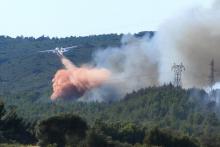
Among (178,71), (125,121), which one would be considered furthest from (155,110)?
(125,121)

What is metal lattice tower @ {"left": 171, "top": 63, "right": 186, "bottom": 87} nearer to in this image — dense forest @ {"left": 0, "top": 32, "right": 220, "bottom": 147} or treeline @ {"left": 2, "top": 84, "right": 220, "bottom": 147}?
dense forest @ {"left": 0, "top": 32, "right": 220, "bottom": 147}

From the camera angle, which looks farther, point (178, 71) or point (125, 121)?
point (178, 71)

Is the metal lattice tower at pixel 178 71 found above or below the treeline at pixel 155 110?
above

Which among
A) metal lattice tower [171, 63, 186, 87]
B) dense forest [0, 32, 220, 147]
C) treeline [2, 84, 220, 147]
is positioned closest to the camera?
dense forest [0, 32, 220, 147]

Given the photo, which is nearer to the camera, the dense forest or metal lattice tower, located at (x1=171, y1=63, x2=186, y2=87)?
the dense forest

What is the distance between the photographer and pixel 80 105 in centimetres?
18962

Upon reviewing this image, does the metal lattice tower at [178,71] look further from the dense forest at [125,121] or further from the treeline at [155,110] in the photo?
the treeline at [155,110]

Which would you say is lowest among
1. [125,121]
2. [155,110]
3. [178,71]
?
[125,121]

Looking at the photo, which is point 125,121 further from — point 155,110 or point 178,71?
point 178,71

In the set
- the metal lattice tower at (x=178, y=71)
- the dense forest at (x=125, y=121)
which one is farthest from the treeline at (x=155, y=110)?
the metal lattice tower at (x=178, y=71)

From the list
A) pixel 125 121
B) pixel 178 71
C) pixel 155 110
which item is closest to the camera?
pixel 125 121

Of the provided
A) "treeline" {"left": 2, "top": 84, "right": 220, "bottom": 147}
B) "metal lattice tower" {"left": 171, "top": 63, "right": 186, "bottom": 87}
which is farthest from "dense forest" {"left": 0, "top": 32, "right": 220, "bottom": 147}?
"metal lattice tower" {"left": 171, "top": 63, "right": 186, "bottom": 87}

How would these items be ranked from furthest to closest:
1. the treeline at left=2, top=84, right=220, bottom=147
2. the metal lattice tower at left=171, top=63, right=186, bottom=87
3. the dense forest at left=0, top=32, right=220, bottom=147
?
the metal lattice tower at left=171, top=63, right=186, bottom=87 < the treeline at left=2, top=84, right=220, bottom=147 < the dense forest at left=0, top=32, right=220, bottom=147

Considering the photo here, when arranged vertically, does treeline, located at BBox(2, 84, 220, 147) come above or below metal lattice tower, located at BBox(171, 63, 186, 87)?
below
